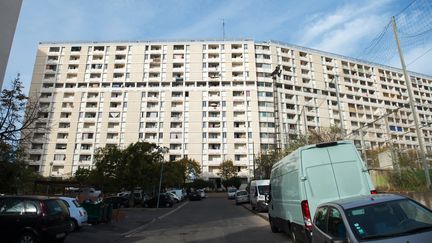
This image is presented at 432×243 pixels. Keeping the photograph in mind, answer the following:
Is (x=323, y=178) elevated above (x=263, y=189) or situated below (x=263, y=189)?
below

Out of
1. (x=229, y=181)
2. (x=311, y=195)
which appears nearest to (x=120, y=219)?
(x=311, y=195)

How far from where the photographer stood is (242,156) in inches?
2825

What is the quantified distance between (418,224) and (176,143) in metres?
69.5

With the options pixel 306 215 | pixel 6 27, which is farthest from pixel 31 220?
pixel 306 215

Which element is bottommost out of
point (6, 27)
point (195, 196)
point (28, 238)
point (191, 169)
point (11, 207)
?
point (28, 238)

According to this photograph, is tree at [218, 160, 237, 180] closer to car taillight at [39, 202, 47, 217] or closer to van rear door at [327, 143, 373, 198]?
car taillight at [39, 202, 47, 217]

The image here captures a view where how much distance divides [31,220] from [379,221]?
934cm

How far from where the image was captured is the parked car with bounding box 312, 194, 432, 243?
4141 millimetres

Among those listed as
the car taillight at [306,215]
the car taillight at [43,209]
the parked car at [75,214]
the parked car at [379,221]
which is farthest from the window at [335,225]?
the parked car at [75,214]

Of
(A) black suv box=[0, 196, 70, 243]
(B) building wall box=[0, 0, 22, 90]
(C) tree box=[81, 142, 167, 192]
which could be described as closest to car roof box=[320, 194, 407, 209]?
(B) building wall box=[0, 0, 22, 90]

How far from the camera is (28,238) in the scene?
914cm

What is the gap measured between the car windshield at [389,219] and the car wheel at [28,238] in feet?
28.8

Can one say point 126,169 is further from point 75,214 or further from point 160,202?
point 75,214

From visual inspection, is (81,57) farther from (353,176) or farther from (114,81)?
(353,176)
